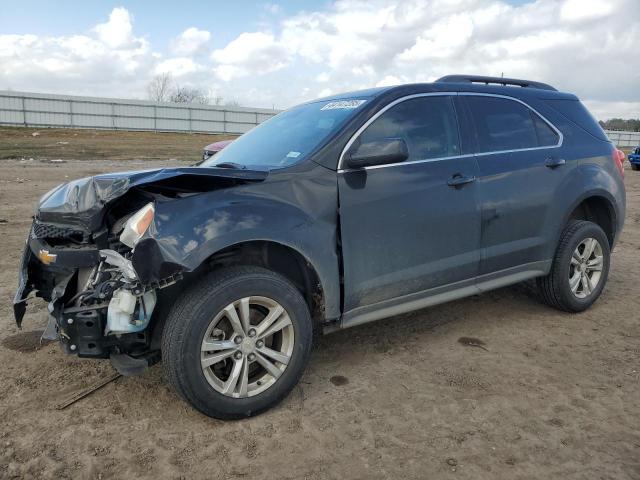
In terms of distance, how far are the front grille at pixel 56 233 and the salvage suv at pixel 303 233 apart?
0.04 feet

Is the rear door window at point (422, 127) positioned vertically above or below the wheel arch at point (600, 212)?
above

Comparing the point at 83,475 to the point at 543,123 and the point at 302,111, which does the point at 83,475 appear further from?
the point at 543,123

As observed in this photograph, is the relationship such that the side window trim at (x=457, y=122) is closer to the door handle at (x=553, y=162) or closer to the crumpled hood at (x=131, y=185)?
the door handle at (x=553, y=162)

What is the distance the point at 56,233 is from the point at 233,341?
125 centimetres

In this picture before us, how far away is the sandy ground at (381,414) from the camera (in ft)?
8.60

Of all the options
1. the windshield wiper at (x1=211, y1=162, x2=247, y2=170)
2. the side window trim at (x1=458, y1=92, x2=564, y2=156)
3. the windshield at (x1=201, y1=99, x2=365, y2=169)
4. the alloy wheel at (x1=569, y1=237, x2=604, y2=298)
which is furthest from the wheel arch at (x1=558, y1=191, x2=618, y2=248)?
the windshield wiper at (x1=211, y1=162, x2=247, y2=170)

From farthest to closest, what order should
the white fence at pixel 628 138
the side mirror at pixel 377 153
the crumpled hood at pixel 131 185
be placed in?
the white fence at pixel 628 138
the side mirror at pixel 377 153
the crumpled hood at pixel 131 185

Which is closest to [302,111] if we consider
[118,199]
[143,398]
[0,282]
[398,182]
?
[398,182]

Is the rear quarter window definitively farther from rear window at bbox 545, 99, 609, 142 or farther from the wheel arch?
the wheel arch

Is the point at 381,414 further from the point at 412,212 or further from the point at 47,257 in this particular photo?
the point at 47,257

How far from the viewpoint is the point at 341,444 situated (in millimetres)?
2787

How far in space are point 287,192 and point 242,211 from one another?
1.08 ft

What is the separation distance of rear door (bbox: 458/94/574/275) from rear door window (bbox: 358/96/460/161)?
22 centimetres

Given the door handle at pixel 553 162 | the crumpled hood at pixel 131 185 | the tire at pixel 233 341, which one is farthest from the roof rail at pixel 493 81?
the tire at pixel 233 341
